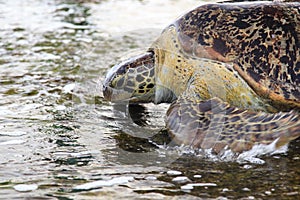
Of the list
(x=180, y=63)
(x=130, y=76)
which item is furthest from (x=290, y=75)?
(x=130, y=76)

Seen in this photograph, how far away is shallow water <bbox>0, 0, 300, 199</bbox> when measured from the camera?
3.33 meters

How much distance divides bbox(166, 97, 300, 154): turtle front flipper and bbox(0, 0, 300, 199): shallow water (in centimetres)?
15

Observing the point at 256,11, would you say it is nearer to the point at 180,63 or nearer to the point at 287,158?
the point at 180,63

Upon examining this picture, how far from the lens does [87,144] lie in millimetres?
4145

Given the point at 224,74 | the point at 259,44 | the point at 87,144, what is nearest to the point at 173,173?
the point at 87,144

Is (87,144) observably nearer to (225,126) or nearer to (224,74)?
(225,126)

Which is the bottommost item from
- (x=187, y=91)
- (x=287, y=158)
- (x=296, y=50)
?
(x=287, y=158)

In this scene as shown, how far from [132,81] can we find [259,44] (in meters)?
1.17

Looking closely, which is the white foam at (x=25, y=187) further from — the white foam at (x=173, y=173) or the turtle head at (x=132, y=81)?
the turtle head at (x=132, y=81)

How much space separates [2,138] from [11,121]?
0.41 metres

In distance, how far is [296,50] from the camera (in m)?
4.47

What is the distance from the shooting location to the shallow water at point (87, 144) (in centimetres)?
333

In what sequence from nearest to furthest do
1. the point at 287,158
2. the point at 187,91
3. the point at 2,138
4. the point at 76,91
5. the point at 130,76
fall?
the point at 287,158, the point at 2,138, the point at 187,91, the point at 130,76, the point at 76,91

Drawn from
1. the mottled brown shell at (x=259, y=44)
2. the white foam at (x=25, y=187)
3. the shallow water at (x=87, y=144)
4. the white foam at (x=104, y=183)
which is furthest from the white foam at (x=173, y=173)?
the mottled brown shell at (x=259, y=44)
